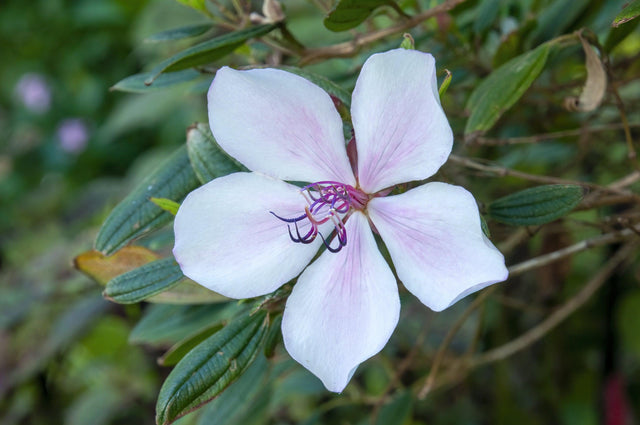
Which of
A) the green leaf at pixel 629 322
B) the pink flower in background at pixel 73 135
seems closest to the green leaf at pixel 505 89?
the green leaf at pixel 629 322

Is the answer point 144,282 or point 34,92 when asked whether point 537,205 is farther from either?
point 34,92

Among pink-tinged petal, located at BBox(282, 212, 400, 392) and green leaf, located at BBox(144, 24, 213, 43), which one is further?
green leaf, located at BBox(144, 24, 213, 43)

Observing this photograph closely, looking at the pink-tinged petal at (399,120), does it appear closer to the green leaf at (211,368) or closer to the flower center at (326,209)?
the flower center at (326,209)

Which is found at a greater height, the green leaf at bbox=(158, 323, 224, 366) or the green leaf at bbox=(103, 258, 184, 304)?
the green leaf at bbox=(103, 258, 184, 304)

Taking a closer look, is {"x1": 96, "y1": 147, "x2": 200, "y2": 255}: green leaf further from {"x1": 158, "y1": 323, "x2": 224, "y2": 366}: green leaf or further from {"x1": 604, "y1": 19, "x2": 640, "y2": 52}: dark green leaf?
{"x1": 604, "y1": 19, "x2": 640, "y2": 52}: dark green leaf

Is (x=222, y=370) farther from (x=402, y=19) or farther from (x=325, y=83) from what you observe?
(x=402, y=19)

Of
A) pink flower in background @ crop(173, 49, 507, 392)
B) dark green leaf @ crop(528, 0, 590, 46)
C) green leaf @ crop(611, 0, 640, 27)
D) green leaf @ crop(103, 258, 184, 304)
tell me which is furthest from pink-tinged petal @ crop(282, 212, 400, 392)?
dark green leaf @ crop(528, 0, 590, 46)
